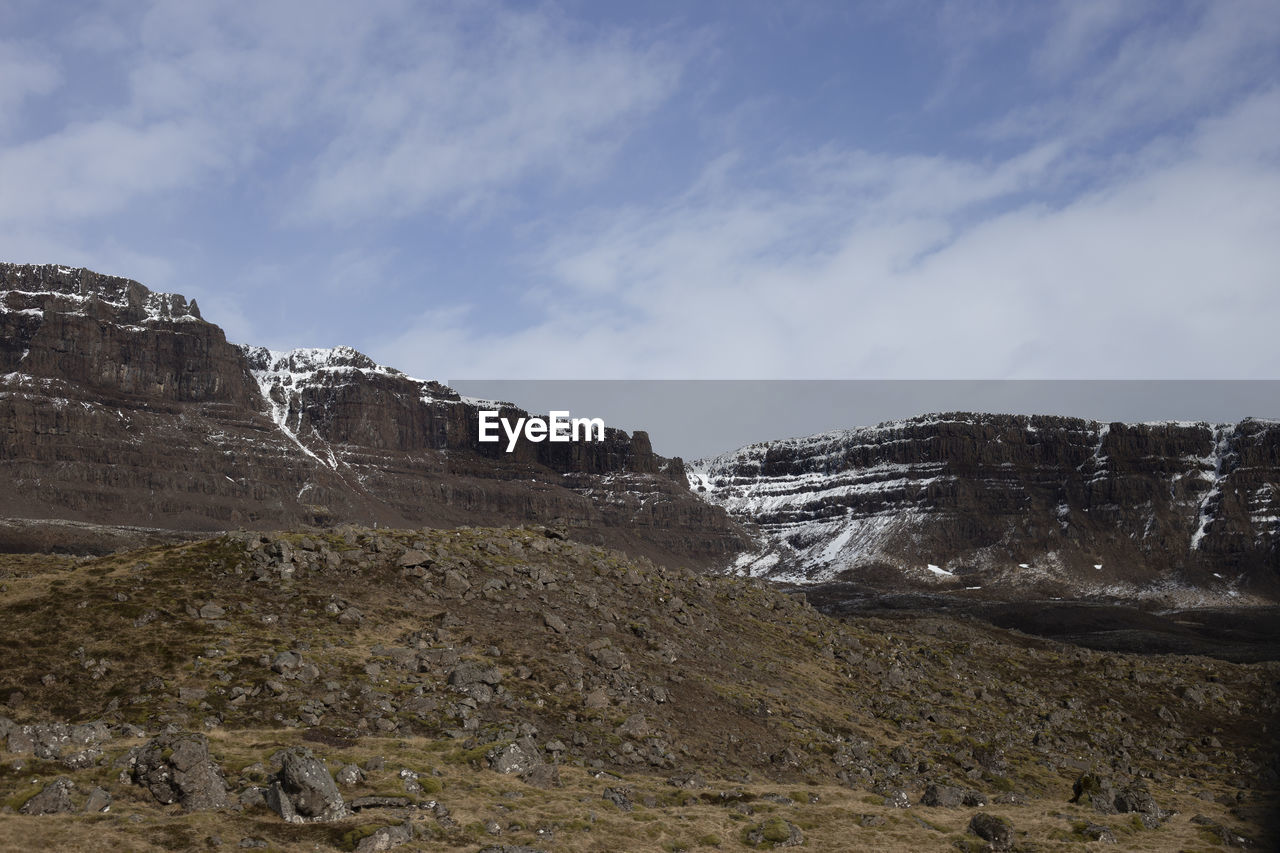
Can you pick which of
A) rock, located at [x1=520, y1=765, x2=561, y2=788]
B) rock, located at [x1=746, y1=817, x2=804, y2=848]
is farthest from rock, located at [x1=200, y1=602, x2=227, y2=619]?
rock, located at [x1=746, y1=817, x2=804, y2=848]

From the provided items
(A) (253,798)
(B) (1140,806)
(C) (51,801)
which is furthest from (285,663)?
(B) (1140,806)

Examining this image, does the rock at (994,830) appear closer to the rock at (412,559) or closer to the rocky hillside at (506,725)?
the rocky hillside at (506,725)

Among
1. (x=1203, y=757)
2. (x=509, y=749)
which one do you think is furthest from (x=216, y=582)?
(x=1203, y=757)

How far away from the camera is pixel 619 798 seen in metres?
36.7

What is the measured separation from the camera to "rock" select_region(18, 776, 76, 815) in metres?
30.1

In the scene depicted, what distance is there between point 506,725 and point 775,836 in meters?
12.6

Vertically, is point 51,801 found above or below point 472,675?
below

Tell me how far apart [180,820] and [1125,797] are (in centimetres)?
3778

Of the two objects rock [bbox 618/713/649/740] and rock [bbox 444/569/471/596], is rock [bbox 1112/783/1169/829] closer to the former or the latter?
rock [bbox 618/713/649/740]

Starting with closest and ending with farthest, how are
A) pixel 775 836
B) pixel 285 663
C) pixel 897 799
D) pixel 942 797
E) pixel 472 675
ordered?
pixel 775 836 → pixel 285 663 → pixel 942 797 → pixel 897 799 → pixel 472 675

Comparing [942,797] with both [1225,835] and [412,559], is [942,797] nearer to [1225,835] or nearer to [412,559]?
[1225,835]

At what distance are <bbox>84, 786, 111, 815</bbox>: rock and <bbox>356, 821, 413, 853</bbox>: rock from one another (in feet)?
26.7

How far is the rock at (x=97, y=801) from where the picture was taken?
3056cm

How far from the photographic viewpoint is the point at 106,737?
1395 inches
